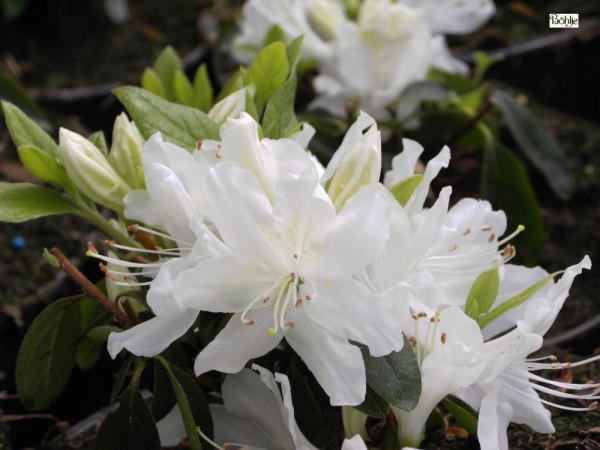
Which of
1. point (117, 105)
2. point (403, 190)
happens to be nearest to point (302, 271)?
point (403, 190)

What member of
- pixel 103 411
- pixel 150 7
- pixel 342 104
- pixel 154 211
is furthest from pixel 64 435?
pixel 150 7

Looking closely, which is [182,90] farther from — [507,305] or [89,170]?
[507,305]

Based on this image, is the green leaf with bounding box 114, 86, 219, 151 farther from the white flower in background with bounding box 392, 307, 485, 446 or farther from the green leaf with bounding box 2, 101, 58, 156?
the white flower in background with bounding box 392, 307, 485, 446

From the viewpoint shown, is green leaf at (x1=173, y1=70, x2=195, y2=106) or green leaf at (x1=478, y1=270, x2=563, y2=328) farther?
green leaf at (x1=173, y1=70, x2=195, y2=106)

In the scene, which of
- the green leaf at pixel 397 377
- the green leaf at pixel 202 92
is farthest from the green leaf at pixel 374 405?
the green leaf at pixel 202 92

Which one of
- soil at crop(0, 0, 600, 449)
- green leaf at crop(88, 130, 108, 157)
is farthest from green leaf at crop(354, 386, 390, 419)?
green leaf at crop(88, 130, 108, 157)

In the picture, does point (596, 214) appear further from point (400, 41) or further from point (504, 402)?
point (504, 402)

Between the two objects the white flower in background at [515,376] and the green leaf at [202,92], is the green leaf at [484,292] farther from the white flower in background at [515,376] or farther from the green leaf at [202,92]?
the green leaf at [202,92]
